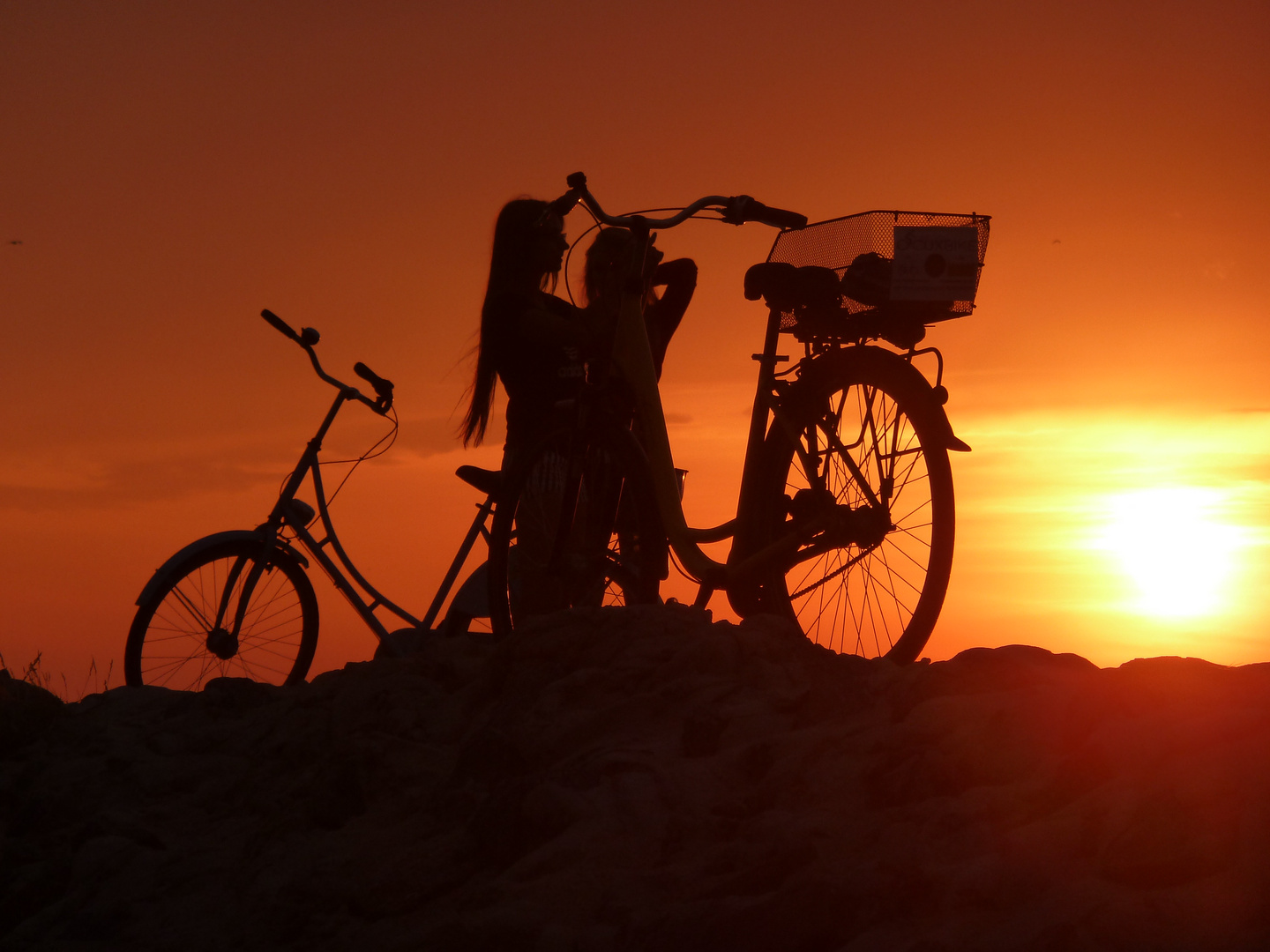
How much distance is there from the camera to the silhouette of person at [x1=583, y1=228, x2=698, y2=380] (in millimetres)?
5383

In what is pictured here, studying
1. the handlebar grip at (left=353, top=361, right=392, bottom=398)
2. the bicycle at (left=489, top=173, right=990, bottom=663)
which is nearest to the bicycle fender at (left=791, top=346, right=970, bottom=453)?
the bicycle at (left=489, top=173, right=990, bottom=663)

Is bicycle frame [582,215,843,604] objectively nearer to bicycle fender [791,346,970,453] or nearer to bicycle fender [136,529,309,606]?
bicycle fender [791,346,970,453]

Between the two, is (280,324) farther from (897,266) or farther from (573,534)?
(897,266)

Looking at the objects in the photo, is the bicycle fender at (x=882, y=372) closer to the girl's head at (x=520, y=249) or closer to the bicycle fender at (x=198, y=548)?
the girl's head at (x=520, y=249)

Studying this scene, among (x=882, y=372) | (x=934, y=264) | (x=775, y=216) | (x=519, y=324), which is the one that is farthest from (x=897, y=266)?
(x=519, y=324)

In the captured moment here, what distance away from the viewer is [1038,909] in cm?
205

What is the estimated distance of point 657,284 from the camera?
210 inches

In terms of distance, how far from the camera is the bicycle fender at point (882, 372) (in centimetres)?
383

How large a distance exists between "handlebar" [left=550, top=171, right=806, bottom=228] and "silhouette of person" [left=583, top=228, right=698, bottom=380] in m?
0.77

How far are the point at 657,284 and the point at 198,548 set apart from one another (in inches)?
96.9

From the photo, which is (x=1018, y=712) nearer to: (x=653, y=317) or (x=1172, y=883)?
(x=1172, y=883)

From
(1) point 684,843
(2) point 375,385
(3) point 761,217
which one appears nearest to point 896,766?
(1) point 684,843

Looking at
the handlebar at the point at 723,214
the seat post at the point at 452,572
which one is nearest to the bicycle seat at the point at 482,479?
the seat post at the point at 452,572

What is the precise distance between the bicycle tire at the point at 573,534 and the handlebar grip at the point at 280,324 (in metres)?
1.34
